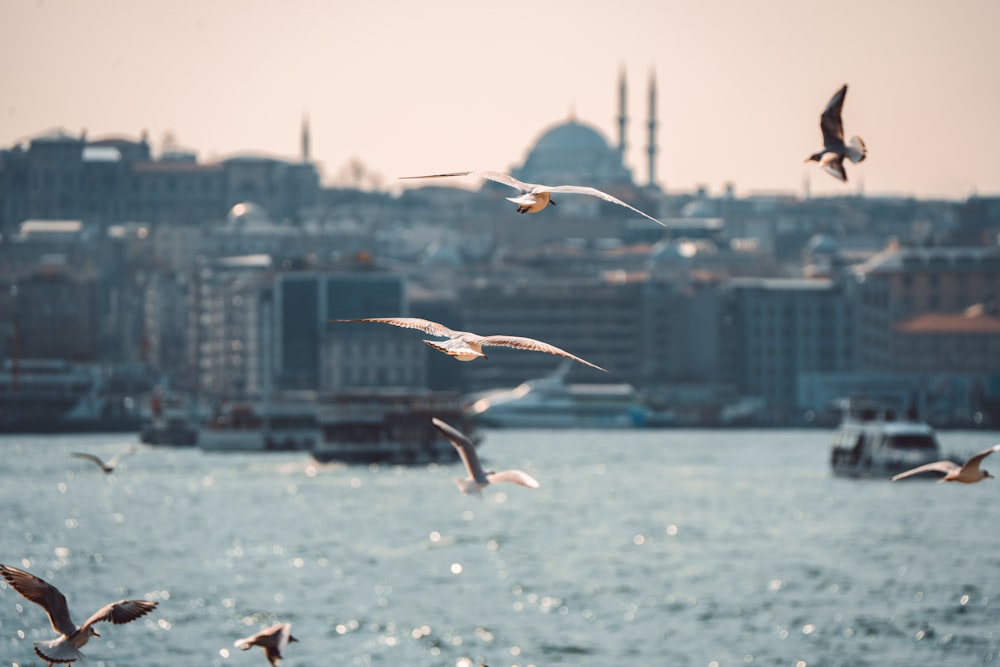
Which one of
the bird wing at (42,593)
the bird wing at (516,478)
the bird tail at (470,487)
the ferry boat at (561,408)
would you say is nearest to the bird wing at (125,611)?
the bird wing at (42,593)

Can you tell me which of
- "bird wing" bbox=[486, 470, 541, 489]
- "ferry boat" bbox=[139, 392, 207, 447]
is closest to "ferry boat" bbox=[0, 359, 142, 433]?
"ferry boat" bbox=[139, 392, 207, 447]

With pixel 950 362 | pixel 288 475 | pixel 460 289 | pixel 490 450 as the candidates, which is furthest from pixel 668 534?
pixel 460 289

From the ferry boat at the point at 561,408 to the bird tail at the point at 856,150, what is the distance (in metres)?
114

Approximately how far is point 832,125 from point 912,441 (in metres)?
63.9

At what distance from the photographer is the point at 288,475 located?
78.8 m

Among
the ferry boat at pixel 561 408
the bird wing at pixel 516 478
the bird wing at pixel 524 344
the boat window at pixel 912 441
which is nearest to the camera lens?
the bird wing at pixel 524 344

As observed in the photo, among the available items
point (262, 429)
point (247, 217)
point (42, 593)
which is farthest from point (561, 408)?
point (42, 593)

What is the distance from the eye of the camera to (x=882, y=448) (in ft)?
258

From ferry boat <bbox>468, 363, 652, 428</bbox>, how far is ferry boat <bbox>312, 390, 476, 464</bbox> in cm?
4094

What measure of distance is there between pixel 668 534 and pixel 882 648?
68.6 ft

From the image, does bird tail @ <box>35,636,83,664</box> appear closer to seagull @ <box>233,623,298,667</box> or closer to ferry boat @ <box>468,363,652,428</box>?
seagull @ <box>233,623,298,667</box>

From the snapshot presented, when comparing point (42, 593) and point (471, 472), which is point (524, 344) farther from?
point (471, 472)

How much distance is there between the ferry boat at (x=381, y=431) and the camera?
86125 mm

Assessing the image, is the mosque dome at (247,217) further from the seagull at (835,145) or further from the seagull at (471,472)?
the seagull at (835,145)
